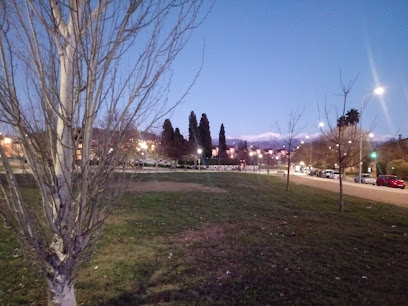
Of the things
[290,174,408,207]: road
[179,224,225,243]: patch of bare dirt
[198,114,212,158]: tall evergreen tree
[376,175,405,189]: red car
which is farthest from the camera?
[198,114,212,158]: tall evergreen tree

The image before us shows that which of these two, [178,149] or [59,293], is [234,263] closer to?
[59,293]

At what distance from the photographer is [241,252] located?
632 centimetres

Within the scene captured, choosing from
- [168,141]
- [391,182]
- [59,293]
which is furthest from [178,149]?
[59,293]

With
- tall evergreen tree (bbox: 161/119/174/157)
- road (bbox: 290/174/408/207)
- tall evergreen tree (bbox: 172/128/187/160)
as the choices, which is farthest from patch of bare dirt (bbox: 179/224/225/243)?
tall evergreen tree (bbox: 172/128/187/160)

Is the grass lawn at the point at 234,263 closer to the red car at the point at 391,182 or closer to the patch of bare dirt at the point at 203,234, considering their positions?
the patch of bare dirt at the point at 203,234

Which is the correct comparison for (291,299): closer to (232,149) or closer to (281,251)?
(281,251)

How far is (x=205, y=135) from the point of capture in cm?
6066

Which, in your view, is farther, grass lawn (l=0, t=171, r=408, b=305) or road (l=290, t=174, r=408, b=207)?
road (l=290, t=174, r=408, b=207)

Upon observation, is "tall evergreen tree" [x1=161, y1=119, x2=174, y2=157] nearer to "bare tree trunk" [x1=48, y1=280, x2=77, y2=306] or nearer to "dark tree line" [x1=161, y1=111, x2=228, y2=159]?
"dark tree line" [x1=161, y1=111, x2=228, y2=159]

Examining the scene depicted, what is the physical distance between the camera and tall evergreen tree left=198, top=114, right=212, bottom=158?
198 ft

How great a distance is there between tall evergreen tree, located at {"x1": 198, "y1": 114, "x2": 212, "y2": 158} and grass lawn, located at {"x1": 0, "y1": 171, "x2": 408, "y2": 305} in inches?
1982

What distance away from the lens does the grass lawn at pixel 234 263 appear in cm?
441

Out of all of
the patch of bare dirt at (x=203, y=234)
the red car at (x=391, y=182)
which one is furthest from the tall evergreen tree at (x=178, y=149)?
the patch of bare dirt at (x=203, y=234)

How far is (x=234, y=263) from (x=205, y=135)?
55.3 metres
